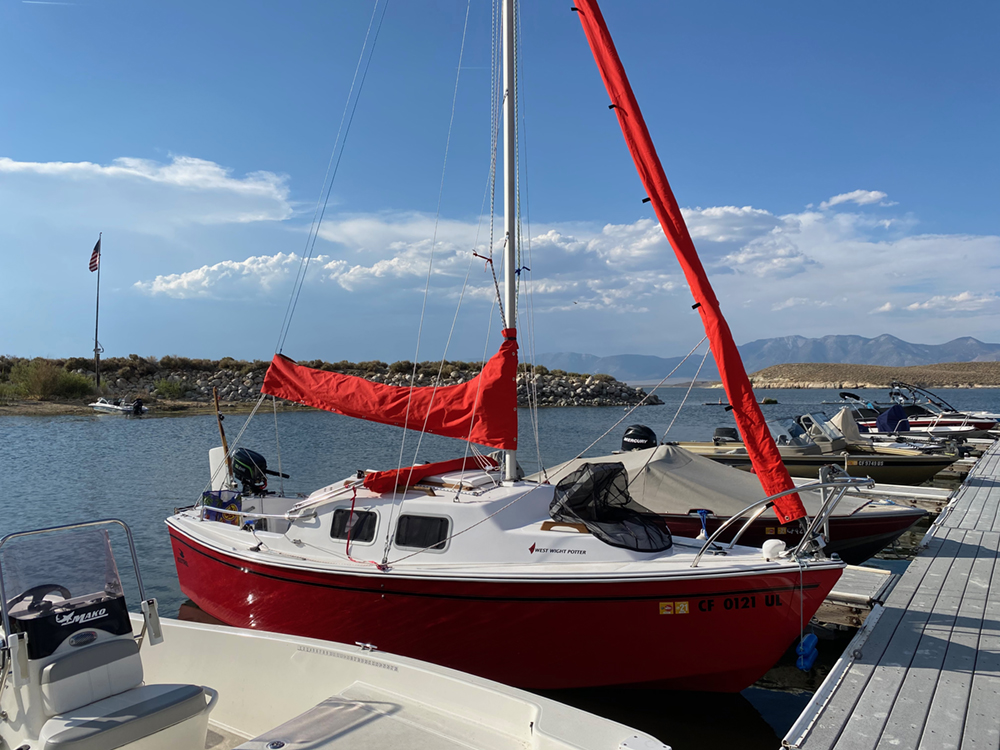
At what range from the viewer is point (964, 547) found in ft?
32.8

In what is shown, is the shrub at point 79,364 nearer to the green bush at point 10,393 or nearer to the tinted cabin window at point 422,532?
the green bush at point 10,393

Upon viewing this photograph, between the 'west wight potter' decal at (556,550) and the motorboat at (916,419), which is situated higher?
the 'west wight potter' decal at (556,550)

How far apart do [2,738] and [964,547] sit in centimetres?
1204

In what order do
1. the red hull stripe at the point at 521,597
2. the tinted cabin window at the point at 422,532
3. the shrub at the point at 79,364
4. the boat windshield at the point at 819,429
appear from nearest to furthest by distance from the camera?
the red hull stripe at the point at 521,597 → the tinted cabin window at the point at 422,532 → the boat windshield at the point at 819,429 → the shrub at the point at 79,364

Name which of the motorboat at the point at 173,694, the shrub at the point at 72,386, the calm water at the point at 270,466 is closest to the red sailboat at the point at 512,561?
the calm water at the point at 270,466

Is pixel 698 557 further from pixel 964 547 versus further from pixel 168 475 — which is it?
pixel 168 475

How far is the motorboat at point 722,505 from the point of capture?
9.57 meters

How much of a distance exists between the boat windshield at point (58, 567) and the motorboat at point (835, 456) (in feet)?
44.9

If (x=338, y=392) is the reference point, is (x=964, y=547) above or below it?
below

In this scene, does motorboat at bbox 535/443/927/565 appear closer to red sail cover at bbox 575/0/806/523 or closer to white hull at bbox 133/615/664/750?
red sail cover at bbox 575/0/806/523

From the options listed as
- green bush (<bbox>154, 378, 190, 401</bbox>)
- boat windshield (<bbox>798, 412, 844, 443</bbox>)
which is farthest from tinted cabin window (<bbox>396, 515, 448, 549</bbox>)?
green bush (<bbox>154, 378, 190, 401</bbox>)

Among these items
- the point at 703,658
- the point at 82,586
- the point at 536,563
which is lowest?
the point at 703,658

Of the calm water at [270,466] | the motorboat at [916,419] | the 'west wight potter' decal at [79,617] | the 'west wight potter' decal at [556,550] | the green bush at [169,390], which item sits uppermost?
the green bush at [169,390]

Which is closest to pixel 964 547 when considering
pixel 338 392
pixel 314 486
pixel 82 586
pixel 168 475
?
pixel 338 392
